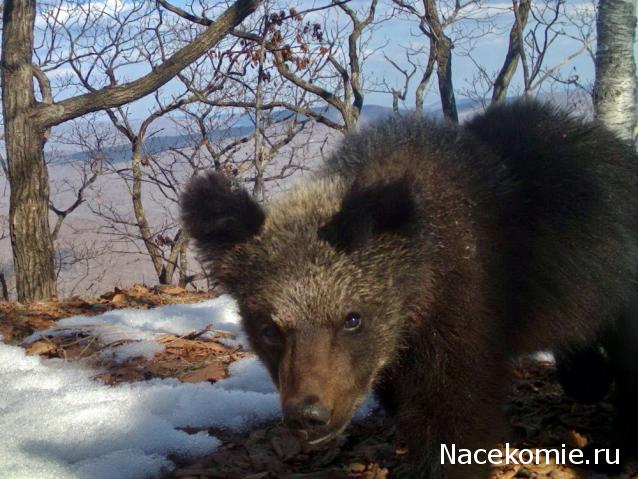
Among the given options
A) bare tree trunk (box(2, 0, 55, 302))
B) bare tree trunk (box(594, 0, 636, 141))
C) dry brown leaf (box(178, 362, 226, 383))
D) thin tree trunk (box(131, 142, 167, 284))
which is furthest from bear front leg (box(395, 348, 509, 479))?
thin tree trunk (box(131, 142, 167, 284))

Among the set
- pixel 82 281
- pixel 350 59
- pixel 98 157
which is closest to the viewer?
pixel 350 59

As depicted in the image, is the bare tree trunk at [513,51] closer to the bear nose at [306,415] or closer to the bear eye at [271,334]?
the bear eye at [271,334]

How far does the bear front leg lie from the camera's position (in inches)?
118

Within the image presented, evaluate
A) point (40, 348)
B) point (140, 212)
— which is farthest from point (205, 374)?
point (140, 212)

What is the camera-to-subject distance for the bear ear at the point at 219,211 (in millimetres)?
3107

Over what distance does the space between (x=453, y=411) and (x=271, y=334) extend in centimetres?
85

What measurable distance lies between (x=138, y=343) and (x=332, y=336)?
9.09ft

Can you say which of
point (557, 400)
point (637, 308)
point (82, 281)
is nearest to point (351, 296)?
point (637, 308)

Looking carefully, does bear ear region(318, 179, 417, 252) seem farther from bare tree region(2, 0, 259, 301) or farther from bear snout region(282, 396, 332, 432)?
bare tree region(2, 0, 259, 301)

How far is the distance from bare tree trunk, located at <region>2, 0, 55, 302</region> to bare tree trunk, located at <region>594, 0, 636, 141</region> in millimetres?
6159

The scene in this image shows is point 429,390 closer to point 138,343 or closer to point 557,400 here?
point 557,400

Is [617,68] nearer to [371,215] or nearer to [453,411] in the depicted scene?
[371,215]

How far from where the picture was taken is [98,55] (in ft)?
47.1

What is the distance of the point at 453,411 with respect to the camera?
2994mm
